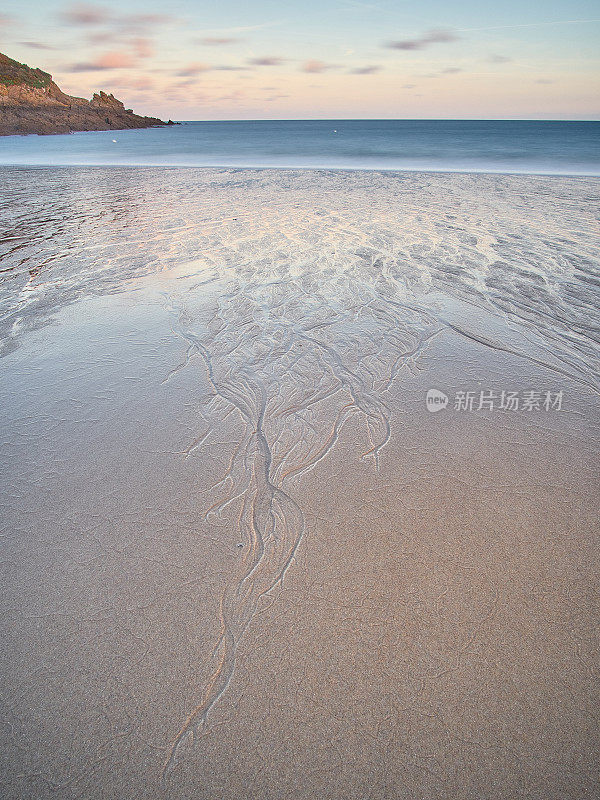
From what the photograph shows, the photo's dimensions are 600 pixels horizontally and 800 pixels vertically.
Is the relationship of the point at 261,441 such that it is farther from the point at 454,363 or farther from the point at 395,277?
the point at 395,277

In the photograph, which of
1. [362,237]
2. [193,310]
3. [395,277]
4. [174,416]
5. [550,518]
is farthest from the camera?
[362,237]

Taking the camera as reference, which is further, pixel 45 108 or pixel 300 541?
pixel 45 108

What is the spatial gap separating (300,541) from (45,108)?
8319 centimetres

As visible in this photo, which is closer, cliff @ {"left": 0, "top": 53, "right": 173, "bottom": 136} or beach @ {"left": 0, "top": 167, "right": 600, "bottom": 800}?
beach @ {"left": 0, "top": 167, "right": 600, "bottom": 800}

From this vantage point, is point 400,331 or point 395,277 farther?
point 395,277

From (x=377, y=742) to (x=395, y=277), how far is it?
5.93 meters

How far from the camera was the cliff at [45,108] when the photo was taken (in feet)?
182

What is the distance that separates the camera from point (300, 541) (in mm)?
2477

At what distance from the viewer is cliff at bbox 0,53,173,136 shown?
5541 centimetres

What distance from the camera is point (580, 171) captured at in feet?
64.0

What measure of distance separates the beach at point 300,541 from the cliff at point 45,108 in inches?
2524

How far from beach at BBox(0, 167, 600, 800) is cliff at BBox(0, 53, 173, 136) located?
64.1 meters

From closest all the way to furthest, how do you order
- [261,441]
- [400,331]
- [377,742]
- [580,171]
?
[377,742] < [261,441] < [400,331] < [580,171]

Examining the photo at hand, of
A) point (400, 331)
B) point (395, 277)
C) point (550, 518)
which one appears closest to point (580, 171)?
point (395, 277)
